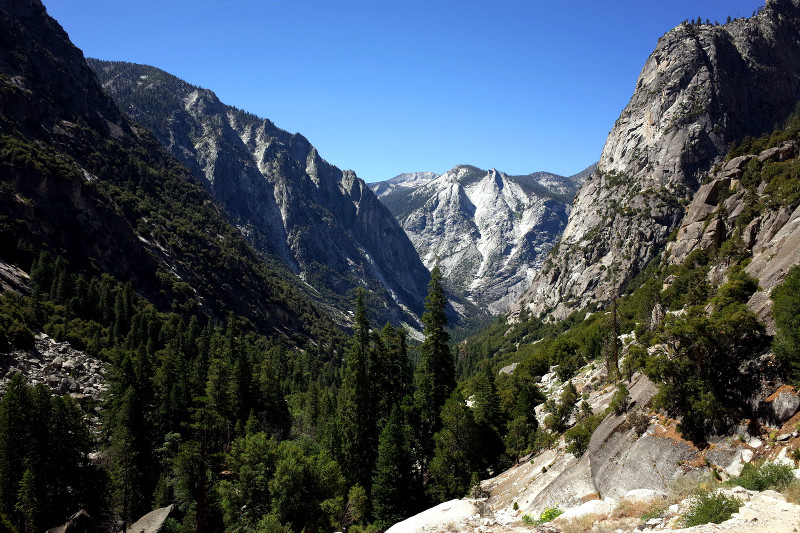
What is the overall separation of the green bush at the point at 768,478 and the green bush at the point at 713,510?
1798 mm

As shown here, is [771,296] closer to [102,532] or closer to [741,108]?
[102,532]

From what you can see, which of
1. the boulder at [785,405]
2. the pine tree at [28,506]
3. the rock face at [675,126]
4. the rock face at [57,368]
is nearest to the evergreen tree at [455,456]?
the boulder at [785,405]

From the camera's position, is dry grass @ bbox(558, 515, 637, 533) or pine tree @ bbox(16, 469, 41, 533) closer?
dry grass @ bbox(558, 515, 637, 533)

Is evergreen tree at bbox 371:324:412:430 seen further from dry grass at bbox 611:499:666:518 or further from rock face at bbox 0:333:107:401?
rock face at bbox 0:333:107:401

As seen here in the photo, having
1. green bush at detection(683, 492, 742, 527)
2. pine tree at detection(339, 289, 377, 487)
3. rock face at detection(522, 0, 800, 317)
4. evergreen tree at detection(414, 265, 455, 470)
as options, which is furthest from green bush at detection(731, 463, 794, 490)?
rock face at detection(522, 0, 800, 317)

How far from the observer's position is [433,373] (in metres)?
44.1

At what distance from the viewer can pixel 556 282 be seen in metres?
187

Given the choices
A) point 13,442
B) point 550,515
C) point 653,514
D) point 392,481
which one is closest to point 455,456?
point 392,481

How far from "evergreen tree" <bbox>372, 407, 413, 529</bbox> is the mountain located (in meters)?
92.4

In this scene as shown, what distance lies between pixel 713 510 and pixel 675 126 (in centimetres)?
17488

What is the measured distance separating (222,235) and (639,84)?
643ft

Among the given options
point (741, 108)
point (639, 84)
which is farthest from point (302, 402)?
point (639, 84)

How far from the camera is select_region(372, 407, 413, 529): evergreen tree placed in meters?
35.6

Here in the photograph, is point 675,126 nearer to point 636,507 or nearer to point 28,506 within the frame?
point 636,507
